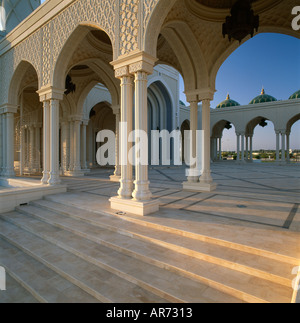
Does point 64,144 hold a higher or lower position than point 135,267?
higher

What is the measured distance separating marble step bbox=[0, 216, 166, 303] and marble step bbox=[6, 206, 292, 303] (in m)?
0.38

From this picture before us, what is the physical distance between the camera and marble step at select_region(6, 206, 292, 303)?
1.90m

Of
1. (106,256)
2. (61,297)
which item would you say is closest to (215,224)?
(106,256)

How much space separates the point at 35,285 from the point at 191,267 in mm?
1749

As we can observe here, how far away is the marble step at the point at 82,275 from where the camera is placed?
81.6 inches

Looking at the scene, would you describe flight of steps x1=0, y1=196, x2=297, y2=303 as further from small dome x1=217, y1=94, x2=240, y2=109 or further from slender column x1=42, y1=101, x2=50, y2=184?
small dome x1=217, y1=94, x2=240, y2=109

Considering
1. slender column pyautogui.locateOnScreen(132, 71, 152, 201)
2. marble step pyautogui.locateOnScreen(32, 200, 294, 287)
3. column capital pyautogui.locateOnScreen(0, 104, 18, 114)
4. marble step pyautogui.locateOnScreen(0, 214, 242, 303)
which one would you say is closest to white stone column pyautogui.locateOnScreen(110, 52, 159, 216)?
slender column pyautogui.locateOnScreen(132, 71, 152, 201)

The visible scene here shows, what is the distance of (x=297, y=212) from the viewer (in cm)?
390

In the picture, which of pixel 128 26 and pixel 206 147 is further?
pixel 206 147

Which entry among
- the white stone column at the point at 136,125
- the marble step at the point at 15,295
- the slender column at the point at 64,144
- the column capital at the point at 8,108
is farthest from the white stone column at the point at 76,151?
the marble step at the point at 15,295

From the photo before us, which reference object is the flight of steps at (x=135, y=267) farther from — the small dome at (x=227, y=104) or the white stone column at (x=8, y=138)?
the small dome at (x=227, y=104)

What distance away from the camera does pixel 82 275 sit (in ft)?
7.92

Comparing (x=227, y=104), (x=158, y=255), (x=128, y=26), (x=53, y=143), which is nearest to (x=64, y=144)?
(x=53, y=143)

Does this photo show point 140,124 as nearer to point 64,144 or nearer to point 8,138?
point 8,138
